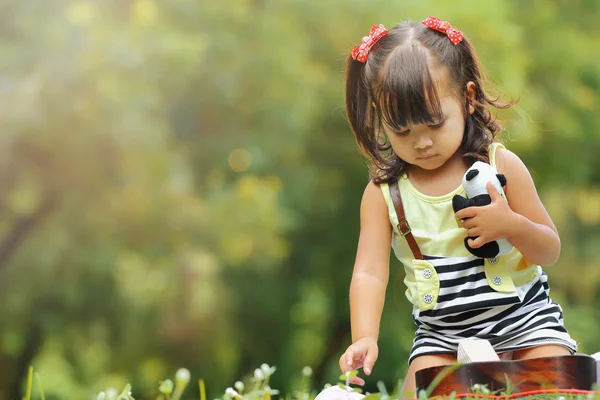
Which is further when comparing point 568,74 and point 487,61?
point 568,74

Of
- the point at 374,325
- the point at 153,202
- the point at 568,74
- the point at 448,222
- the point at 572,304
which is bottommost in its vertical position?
the point at 572,304

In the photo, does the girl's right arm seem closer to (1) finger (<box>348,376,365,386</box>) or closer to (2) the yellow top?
(2) the yellow top

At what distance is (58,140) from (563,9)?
712cm

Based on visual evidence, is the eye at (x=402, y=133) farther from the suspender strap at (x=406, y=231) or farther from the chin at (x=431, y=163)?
the suspender strap at (x=406, y=231)

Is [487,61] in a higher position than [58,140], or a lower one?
higher

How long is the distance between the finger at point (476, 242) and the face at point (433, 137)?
26cm

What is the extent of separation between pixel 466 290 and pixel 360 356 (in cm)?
37

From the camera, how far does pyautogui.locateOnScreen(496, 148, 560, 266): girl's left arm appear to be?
7.90 feet

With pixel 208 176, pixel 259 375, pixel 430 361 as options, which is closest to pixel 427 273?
pixel 430 361

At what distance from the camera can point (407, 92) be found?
2.46 metres

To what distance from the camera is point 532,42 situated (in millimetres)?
12500

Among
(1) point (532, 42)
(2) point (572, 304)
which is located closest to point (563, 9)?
(1) point (532, 42)

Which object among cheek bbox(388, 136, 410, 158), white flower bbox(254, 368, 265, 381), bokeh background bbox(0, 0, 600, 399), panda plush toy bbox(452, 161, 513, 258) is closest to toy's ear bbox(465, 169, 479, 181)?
panda plush toy bbox(452, 161, 513, 258)

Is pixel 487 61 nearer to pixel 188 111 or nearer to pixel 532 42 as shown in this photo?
pixel 532 42
